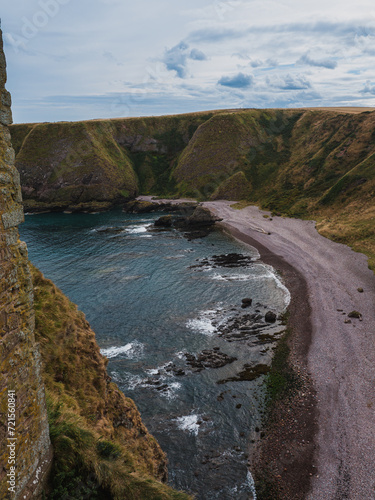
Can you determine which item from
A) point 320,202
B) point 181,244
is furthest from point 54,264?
point 320,202

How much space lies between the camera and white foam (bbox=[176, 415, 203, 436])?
1012 inches

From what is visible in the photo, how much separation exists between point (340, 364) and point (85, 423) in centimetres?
2723

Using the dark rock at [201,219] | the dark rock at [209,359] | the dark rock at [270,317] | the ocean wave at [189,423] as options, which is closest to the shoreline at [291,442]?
the dark rock at [270,317]

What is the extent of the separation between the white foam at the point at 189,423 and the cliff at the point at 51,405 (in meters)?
7.68

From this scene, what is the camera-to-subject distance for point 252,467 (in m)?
22.5

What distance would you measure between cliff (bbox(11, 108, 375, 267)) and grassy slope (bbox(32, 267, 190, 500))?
71087mm

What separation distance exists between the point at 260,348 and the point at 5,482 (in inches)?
1249

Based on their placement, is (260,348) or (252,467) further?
(260,348)

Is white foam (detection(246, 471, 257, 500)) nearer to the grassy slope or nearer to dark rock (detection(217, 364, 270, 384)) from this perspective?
the grassy slope

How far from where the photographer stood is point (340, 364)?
3141cm

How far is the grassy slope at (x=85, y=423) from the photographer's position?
10016 millimetres

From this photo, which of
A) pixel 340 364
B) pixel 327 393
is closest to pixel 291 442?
pixel 327 393

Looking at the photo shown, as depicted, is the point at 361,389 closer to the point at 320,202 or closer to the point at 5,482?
the point at 5,482

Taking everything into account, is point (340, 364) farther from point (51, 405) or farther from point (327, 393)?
point (51, 405)
